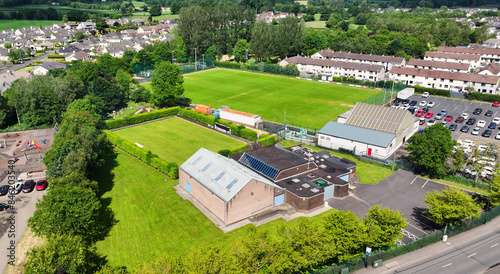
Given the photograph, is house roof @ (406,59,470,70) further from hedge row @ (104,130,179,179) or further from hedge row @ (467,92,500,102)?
hedge row @ (104,130,179,179)

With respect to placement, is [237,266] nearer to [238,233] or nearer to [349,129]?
[238,233]

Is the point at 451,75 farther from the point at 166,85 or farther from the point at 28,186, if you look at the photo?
the point at 28,186

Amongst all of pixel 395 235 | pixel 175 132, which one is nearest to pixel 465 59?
pixel 175 132

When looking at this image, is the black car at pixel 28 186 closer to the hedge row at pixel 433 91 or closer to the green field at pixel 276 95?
the green field at pixel 276 95

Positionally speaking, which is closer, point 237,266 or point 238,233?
point 237,266

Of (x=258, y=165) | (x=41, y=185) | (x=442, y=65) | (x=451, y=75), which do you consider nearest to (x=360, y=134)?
(x=258, y=165)
